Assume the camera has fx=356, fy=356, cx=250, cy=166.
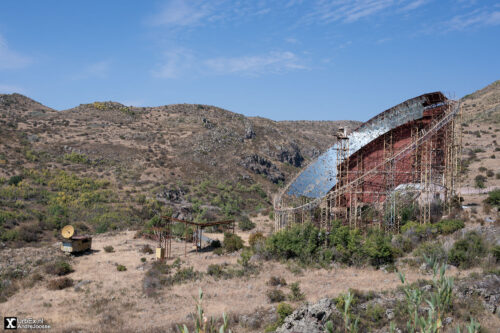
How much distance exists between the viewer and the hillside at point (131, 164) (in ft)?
125

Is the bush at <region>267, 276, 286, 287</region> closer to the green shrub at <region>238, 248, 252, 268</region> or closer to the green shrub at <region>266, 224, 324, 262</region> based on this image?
the green shrub at <region>238, 248, 252, 268</region>

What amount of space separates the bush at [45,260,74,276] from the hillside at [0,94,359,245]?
10.1m

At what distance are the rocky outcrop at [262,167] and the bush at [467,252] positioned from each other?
47229 millimetres

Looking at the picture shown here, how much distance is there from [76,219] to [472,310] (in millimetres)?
34689

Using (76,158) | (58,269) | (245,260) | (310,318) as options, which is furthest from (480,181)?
(76,158)

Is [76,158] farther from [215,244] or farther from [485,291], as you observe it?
[485,291]

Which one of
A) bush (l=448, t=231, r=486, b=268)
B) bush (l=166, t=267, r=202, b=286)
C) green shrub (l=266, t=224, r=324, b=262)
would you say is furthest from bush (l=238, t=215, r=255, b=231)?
bush (l=448, t=231, r=486, b=268)

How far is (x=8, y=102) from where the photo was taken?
75.1 m

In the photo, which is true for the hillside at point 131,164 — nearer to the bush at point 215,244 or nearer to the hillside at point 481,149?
the bush at point 215,244

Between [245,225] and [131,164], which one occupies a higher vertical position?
[131,164]

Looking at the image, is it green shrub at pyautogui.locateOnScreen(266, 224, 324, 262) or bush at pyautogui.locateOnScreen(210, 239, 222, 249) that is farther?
bush at pyautogui.locateOnScreen(210, 239, 222, 249)

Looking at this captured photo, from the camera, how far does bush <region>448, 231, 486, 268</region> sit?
16.5m

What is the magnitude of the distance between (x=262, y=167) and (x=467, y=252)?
50.4m

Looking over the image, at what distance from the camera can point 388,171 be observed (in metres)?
22.9
